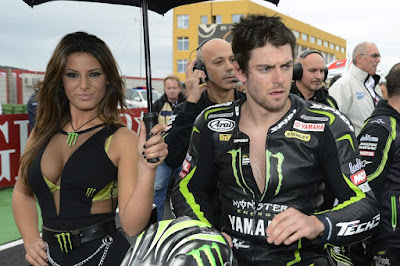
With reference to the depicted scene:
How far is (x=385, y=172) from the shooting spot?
116 inches

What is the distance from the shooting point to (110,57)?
2.49 metres

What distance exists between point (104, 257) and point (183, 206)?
489mm

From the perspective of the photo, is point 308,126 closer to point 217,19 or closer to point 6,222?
point 6,222

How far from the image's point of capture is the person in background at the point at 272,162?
1.96m

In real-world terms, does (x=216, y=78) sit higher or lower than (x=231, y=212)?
higher

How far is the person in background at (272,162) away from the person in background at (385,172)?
999mm

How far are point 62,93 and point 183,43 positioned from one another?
53.9 m

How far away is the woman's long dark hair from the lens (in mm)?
2391

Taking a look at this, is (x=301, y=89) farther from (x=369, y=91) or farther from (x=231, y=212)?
(x=231, y=212)

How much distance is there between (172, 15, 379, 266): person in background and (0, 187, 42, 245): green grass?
13.9 feet

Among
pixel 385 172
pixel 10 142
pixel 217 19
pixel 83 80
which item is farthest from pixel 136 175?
pixel 217 19

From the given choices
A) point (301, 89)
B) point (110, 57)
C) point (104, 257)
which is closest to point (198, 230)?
point (104, 257)

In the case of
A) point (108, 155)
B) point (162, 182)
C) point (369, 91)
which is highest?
point (369, 91)

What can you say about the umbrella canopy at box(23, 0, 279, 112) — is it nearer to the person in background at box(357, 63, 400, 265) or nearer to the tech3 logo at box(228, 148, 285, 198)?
the tech3 logo at box(228, 148, 285, 198)
